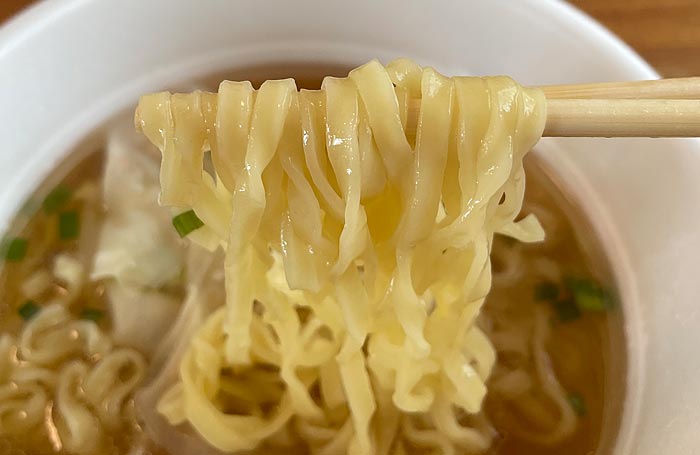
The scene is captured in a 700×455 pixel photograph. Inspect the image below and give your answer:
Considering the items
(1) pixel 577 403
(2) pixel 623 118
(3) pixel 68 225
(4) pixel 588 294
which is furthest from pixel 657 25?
(3) pixel 68 225

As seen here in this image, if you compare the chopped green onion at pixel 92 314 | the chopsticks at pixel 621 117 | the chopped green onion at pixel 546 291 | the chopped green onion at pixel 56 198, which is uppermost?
the chopsticks at pixel 621 117

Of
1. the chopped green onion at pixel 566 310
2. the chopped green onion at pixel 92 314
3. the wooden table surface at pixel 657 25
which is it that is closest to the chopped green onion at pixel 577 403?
the chopped green onion at pixel 566 310

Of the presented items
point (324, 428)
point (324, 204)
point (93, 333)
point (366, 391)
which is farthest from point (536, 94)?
point (93, 333)

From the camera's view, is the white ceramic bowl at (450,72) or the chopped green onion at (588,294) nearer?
the white ceramic bowl at (450,72)

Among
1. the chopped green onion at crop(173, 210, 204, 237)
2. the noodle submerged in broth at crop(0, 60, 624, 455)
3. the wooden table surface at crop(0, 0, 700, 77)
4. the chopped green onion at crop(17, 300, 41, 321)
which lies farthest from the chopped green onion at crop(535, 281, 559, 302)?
the chopped green onion at crop(17, 300, 41, 321)

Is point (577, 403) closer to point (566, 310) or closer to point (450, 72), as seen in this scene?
point (566, 310)

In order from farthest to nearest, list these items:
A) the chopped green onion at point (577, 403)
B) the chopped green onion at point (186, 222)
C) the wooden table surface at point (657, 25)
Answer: the wooden table surface at point (657, 25)
the chopped green onion at point (577, 403)
the chopped green onion at point (186, 222)

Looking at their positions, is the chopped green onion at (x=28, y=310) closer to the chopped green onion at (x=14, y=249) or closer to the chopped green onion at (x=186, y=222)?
the chopped green onion at (x=14, y=249)

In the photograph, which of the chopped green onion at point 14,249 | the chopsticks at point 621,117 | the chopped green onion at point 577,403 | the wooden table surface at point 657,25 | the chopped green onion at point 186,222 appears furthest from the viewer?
the wooden table surface at point 657,25
